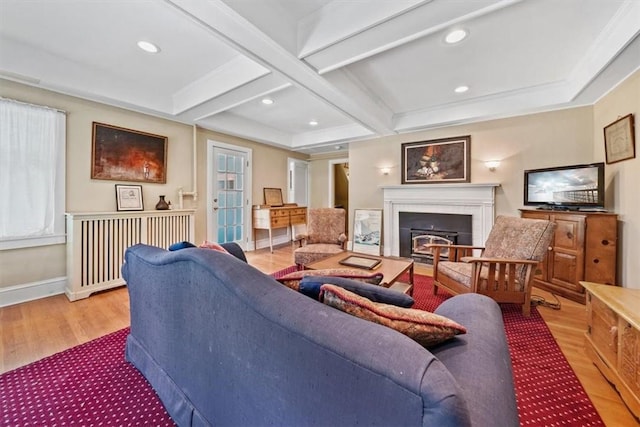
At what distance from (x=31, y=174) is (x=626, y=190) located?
5.98 metres

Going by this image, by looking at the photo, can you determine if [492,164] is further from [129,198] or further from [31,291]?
[31,291]

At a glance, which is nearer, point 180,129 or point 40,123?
point 40,123

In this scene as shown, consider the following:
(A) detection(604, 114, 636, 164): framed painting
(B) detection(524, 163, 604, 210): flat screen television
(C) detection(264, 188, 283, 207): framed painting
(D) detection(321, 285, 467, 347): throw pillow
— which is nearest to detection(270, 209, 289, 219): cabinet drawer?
(C) detection(264, 188, 283, 207): framed painting

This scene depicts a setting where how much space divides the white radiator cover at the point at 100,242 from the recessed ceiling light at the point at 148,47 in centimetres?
178

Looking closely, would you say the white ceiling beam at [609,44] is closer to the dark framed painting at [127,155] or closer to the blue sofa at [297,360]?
the blue sofa at [297,360]

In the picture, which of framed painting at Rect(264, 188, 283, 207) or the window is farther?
framed painting at Rect(264, 188, 283, 207)

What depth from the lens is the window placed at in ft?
8.00

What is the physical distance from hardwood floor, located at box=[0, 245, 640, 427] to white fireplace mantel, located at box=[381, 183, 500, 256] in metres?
1.20

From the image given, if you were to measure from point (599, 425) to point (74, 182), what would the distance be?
4.75 m

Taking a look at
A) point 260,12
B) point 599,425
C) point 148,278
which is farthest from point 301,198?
point 599,425

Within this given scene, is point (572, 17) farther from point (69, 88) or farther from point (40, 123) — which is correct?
point (40, 123)

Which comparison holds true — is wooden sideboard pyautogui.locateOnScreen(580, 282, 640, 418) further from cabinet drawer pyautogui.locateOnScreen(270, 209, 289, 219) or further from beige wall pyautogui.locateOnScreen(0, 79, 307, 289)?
beige wall pyautogui.locateOnScreen(0, 79, 307, 289)

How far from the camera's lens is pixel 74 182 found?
9.53 feet

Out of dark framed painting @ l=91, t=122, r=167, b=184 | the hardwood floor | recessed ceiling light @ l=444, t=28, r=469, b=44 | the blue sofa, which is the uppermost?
recessed ceiling light @ l=444, t=28, r=469, b=44
